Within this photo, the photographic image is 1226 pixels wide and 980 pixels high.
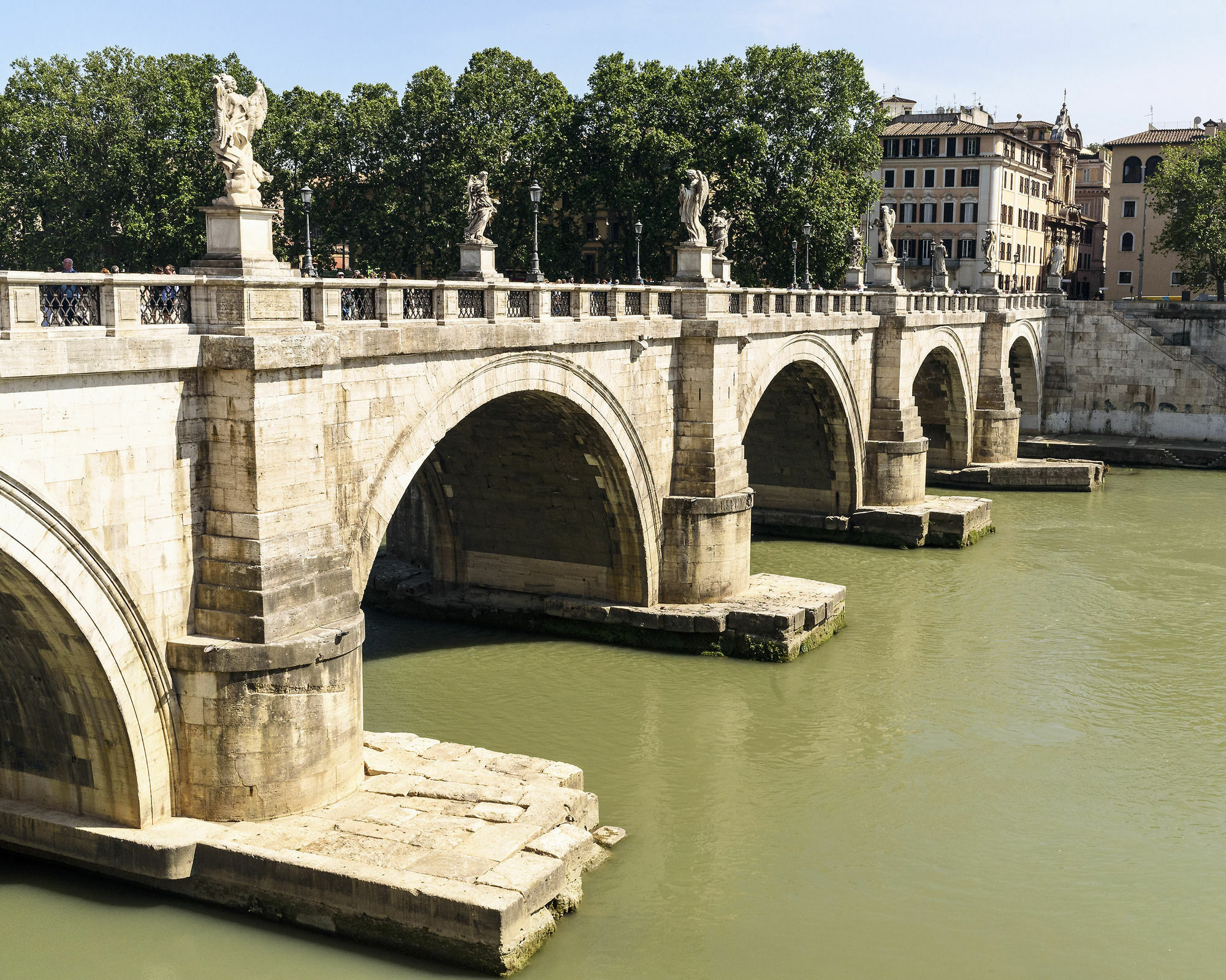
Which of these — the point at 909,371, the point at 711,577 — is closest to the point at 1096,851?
the point at 711,577

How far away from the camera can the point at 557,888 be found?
1223 cm

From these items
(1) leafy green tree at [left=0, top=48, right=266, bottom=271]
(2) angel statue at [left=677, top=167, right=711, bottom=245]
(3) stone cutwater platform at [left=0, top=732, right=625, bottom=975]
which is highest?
(1) leafy green tree at [left=0, top=48, right=266, bottom=271]

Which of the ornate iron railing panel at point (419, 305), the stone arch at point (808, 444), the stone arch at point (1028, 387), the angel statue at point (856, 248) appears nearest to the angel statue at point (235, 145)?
the ornate iron railing panel at point (419, 305)

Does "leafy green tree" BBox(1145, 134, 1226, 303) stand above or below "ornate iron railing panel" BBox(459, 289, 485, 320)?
above

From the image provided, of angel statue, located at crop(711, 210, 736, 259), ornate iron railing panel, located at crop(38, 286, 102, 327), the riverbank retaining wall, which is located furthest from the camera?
the riverbank retaining wall

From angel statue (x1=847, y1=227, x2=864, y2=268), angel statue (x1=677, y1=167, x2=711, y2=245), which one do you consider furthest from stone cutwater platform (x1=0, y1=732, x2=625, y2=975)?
angel statue (x1=847, y1=227, x2=864, y2=268)

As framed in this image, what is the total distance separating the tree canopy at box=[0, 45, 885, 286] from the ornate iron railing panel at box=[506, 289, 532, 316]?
2119cm

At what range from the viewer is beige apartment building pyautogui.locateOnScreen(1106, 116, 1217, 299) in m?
66.6

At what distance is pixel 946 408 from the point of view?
3912 cm

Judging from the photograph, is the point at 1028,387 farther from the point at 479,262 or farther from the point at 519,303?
the point at 479,262

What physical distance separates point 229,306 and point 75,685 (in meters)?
3.87

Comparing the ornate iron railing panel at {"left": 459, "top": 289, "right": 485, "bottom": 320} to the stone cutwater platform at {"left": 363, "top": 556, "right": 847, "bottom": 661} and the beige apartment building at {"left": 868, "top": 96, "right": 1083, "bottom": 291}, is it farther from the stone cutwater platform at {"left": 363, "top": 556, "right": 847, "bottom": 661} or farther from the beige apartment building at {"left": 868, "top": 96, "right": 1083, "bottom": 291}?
the beige apartment building at {"left": 868, "top": 96, "right": 1083, "bottom": 291}

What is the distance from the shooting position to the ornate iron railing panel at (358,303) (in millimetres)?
14883

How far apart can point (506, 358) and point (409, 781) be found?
19.9 feet
